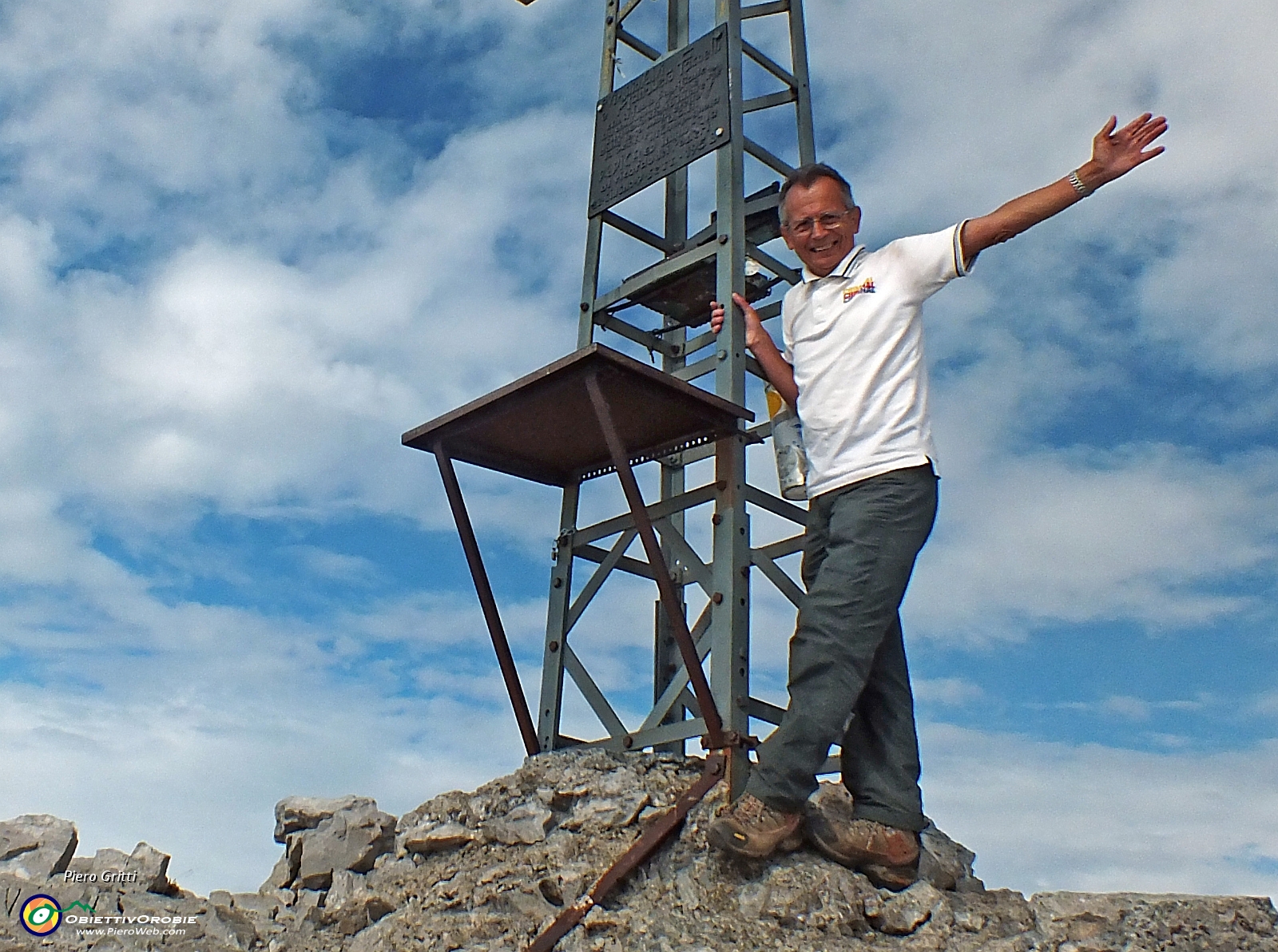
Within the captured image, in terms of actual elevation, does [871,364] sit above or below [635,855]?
above

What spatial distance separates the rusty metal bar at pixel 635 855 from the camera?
15.2 feet

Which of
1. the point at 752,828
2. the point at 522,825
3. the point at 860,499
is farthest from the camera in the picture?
the point at 522,825

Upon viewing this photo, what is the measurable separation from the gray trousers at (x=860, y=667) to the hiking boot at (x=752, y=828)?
38 mm

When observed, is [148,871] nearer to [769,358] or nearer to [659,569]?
[659,569]

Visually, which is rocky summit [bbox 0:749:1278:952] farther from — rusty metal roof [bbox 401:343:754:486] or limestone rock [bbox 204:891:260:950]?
rusty metal roof [bbox 401:343:754:486]

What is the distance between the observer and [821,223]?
5098 millimetres

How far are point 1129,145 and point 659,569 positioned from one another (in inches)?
97.5

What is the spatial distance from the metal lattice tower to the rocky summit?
1.39 feet

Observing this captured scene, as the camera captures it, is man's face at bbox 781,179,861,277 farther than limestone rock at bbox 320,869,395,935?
No

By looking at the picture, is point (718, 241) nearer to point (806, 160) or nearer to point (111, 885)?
point (806, 160)

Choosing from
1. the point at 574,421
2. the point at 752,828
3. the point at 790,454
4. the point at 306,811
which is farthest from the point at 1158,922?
the point at 306,811

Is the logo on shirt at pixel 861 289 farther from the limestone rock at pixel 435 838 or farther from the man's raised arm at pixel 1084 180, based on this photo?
the limestone rock at pixel 435 838

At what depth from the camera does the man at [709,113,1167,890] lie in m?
4.46

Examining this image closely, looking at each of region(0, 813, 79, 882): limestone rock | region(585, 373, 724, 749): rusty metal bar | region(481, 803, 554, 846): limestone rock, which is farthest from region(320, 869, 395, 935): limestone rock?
region(0, 813, 79, 882): limestone rock
